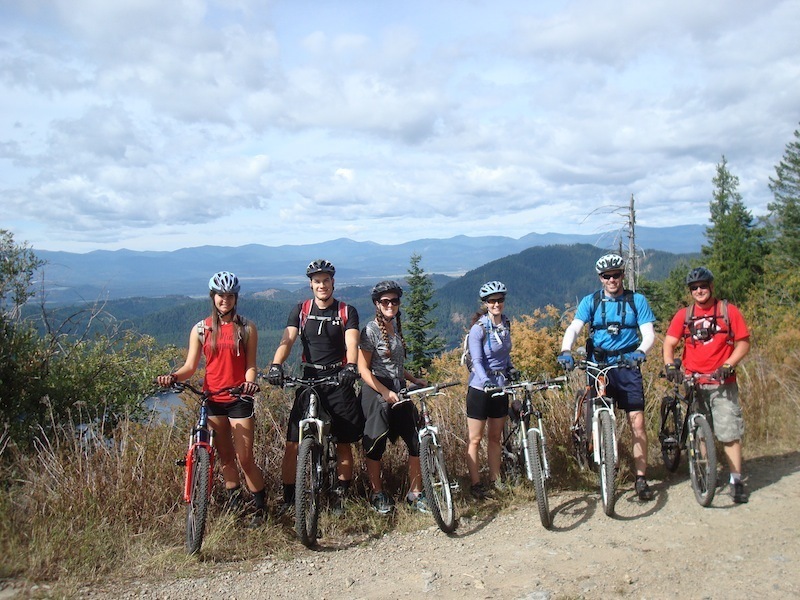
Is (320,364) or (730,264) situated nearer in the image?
(320,364)

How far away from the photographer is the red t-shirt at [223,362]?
167 inches

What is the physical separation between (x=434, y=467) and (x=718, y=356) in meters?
2.50

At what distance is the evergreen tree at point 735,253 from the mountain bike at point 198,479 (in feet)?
165

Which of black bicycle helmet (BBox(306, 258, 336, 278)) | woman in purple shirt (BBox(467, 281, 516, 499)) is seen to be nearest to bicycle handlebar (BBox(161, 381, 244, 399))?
black bicycle helmet (BBox(306, 258, 336, 278))

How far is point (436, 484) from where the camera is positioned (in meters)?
4.40

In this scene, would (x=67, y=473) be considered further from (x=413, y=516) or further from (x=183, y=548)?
(x=413, y=516)

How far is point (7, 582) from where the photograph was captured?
11.5ft

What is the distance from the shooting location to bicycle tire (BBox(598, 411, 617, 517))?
437cm

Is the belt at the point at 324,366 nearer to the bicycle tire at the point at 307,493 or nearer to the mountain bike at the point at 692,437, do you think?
the bicycle tire at the point at 307,493

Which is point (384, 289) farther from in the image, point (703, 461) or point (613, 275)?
point (703, 461)

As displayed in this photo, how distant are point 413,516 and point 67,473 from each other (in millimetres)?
2679

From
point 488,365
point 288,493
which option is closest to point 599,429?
point 488,365

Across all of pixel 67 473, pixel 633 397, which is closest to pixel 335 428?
pixel 67 473

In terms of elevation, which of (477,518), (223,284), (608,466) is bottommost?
(477,518)
